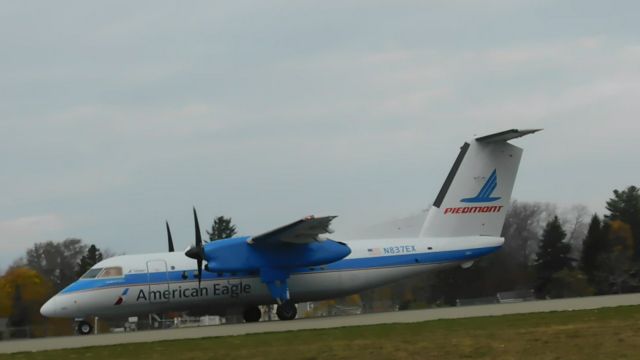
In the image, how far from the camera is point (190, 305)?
2577cm

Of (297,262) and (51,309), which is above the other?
(297,262)

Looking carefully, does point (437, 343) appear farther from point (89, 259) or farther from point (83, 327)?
point (89, 259)

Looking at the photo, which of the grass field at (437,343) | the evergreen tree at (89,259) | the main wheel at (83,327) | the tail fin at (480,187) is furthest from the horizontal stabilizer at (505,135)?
the evergreen tree at (89,259)

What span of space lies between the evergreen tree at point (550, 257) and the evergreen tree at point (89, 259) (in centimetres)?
2431

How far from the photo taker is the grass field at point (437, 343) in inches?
487

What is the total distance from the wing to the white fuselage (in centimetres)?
142

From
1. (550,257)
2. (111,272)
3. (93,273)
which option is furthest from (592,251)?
(93,273)

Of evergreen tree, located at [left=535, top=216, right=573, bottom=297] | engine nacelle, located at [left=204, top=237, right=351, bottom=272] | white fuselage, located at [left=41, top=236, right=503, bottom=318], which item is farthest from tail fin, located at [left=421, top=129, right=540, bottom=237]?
evergreen tree, located at [left=535, top=216, right=573, bottom=297]

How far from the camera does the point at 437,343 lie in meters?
13.8

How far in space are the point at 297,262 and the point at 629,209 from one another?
97.4ft

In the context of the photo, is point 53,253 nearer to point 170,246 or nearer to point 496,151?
point 170,246

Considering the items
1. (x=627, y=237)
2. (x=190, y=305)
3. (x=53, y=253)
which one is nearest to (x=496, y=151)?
(x=190, y=305)

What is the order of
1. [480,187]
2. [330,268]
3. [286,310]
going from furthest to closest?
[480,187]
[330,268]
[286,310]

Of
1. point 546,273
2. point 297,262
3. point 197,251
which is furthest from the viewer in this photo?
point 546,273
